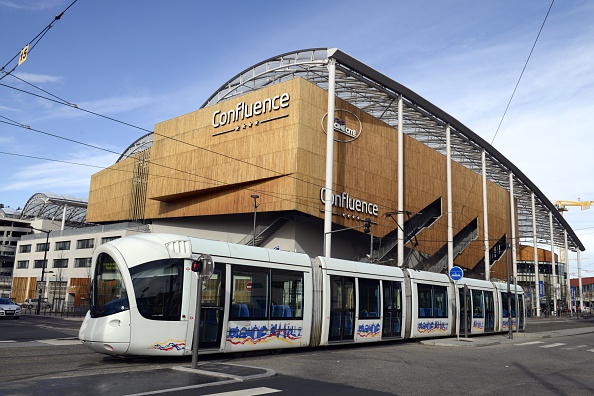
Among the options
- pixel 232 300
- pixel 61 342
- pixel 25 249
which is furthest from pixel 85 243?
pixel 232 300

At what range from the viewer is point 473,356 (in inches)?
640

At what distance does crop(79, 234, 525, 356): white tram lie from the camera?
38.5 feet

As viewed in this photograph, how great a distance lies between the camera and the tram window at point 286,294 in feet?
47.0

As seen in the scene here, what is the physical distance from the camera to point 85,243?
224ft

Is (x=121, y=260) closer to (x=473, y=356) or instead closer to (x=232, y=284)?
(x=232, y=284)

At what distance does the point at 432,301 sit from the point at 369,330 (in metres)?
4.94

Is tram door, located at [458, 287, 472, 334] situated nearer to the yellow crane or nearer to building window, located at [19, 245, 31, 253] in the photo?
building window, located at [19, 245, 31, 253]

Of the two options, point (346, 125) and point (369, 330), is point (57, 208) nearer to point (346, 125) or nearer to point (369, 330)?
point (346, 125)

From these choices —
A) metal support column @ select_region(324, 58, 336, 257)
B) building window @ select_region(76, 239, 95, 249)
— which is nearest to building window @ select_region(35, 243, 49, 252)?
building window @ select_region(76, 239, 95, 249)

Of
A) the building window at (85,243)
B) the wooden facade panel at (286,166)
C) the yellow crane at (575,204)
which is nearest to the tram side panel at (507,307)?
the wooden facade panel at (286,166)

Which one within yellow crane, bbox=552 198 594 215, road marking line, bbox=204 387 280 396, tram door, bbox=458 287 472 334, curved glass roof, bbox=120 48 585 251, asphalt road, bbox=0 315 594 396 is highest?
yellow crane, bbox=552 198 594 215

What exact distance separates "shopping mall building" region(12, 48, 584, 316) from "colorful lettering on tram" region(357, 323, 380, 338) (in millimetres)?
14652

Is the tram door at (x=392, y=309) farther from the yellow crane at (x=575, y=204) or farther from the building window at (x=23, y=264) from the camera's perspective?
the yellow crane at (x=575, y=204)

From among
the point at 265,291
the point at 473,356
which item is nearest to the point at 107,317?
the point at 265,291
